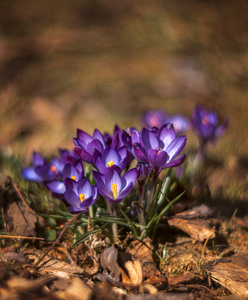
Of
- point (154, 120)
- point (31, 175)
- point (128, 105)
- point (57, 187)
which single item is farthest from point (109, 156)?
point (128, 105)

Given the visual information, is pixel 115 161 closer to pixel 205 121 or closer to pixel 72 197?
pixel 72 197

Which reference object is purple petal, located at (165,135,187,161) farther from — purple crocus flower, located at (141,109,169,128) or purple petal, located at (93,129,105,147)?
purple crocus flower, located at (141,109,169,128)

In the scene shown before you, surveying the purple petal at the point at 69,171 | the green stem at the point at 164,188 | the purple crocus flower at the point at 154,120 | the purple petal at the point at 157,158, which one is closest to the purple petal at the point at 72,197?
the purple petal at the point at 69,171

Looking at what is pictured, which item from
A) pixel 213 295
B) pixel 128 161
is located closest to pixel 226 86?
pixel 128 161

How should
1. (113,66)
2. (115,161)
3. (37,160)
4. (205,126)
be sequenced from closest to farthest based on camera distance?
1. (115,161)
2. (37,160)
3. (205,126)
4. (113,66)

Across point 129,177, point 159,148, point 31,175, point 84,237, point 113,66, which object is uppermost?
point 113,66

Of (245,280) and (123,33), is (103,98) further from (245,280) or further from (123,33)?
(245,280)

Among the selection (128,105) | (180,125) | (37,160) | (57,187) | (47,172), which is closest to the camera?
(57,187)

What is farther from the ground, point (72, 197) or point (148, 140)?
point (148, 140)
